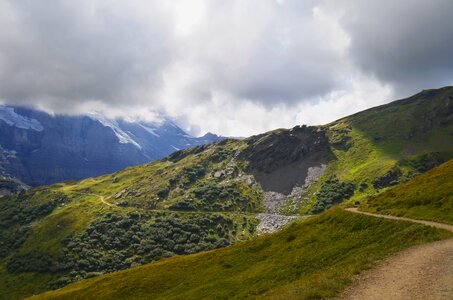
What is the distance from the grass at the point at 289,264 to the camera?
4044cm

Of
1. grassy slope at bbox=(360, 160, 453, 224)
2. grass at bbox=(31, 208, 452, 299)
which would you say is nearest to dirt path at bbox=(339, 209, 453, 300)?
grass at bbox=(31, 208, 452, 299)

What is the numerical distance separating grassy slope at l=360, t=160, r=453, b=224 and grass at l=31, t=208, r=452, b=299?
5.89m

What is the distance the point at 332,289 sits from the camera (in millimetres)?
33125

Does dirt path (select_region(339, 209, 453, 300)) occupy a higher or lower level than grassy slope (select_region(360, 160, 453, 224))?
lower

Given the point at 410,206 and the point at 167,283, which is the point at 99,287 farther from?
the point at 410,206

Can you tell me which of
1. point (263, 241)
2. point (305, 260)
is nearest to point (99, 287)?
point (263, 241)

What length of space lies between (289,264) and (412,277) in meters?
21.8

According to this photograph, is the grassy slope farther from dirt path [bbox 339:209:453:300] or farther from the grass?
dirt path [bbox 339:209:453:300]

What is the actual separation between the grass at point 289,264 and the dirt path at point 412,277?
1.63 metres

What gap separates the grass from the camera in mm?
40438

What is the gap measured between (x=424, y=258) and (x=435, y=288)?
710 cm

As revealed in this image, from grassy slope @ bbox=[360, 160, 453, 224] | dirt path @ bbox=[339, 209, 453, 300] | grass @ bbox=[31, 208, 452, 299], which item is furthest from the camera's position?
grassy slope @ bbox=[360, 160, 453, 224]

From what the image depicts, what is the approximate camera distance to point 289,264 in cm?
5278

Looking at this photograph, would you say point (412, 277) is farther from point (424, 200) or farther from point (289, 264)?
point (424, 200)
